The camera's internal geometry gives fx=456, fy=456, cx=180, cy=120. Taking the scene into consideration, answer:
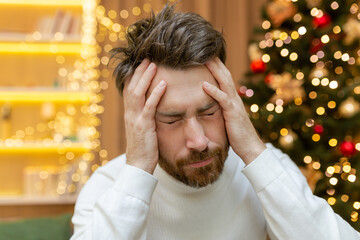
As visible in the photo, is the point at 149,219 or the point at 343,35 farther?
the point at 343,35

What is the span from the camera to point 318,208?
47.6 inches

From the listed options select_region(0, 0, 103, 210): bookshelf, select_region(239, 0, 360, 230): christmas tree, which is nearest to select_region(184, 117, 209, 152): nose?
select_region(239, 0, 360, 230): christmas tree

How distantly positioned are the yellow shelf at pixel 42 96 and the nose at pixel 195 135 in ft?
8.96

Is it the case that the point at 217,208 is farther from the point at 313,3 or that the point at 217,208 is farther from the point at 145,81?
the point at 313,3

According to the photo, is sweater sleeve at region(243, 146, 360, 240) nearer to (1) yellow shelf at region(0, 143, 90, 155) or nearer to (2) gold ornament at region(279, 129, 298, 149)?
(2) gold ornament at region(279, 129, 298, 149)

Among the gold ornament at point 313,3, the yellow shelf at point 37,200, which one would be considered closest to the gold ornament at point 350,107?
the gold ornament at point 313,3

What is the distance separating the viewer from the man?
118 centimetres

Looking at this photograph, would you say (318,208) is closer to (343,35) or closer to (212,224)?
(212,224)

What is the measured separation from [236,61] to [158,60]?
9.28ft

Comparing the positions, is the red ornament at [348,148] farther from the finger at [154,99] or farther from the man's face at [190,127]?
the finger at [154,99]

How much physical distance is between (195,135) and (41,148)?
116 inches

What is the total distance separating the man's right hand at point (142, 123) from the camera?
4.01 feet

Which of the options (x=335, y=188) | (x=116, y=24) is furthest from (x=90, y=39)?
(x=335, y=188)

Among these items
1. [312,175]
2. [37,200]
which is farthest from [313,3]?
[37,200]
